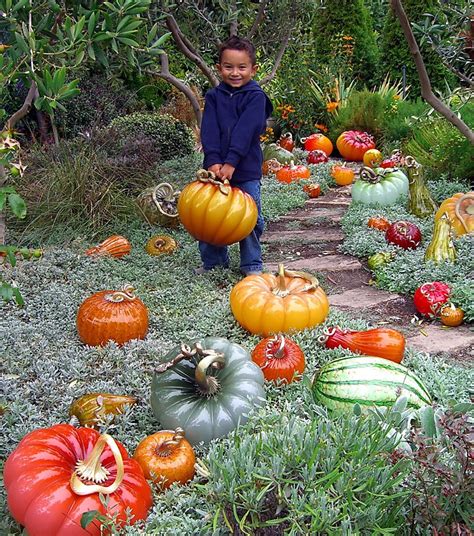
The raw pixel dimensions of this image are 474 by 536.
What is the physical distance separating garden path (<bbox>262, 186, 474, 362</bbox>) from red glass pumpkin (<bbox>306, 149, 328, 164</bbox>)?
67.9 inches

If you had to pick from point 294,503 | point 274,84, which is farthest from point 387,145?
point 294,503

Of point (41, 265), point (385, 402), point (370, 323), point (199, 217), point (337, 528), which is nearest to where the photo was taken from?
point (337, 528)

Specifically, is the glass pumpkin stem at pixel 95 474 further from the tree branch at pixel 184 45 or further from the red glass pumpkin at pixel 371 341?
the tree branch at pixel 184 45

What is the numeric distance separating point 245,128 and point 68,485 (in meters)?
2.86

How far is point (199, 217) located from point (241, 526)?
9.40 feet

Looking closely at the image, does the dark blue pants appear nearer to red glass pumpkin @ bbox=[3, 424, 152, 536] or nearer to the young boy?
the young boy

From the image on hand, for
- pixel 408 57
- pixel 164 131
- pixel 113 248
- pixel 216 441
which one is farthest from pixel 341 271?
pixel 408 57

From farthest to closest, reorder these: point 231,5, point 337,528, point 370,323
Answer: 1. point 231,5
2. point 370,323
3. point 337,528

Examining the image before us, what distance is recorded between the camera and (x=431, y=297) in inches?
156

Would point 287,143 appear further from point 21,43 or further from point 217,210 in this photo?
point 21,43

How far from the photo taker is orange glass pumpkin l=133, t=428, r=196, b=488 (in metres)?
2.30

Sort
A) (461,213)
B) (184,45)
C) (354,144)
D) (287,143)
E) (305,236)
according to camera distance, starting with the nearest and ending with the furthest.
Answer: (461,213) < (305,236) < (184,45) < (354,144) < (287,143)

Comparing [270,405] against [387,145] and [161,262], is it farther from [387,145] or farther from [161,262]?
[387,145]

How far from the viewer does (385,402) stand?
2.68 metres
